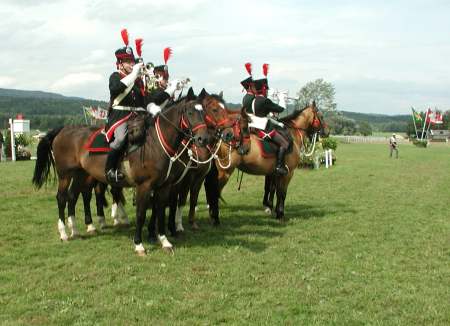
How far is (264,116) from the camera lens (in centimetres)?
1270

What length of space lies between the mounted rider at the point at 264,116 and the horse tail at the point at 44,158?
4.67 m

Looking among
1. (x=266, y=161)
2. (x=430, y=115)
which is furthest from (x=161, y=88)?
(x=430, y=115)

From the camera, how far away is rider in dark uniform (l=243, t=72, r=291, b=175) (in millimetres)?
12484

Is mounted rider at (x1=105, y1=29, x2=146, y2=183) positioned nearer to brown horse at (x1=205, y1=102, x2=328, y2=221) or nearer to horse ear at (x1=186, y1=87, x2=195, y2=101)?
horse ear at (x1=186, y1=87, x2=195, y2=101)

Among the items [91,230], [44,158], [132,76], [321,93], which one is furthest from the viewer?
[321,93]

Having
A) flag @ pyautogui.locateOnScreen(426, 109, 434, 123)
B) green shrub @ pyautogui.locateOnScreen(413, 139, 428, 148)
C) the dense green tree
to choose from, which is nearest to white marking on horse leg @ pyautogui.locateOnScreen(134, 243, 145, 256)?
green shrub @ pyautogui.locateOnScreen(413, 139, 428, 148)

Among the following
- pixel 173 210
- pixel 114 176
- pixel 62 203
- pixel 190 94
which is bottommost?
pixel 173 210

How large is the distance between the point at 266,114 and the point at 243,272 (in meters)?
5.77

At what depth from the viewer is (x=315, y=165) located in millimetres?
28531

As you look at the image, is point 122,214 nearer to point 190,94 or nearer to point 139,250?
point 139,250

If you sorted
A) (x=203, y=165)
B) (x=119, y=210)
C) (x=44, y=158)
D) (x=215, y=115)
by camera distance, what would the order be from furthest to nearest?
1. (x=119, y=210)
2. (x=44, y=158)
3. (x=203, y=165)
4. (x=215, y=115)

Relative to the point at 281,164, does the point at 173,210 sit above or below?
below

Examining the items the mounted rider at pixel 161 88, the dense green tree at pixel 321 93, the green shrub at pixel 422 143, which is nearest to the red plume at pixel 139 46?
the mounted rider at pixel 161 88

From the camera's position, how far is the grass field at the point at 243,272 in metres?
6.09
